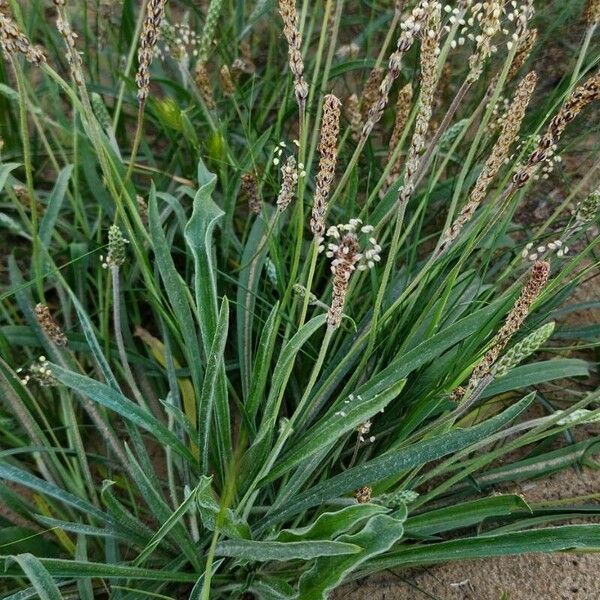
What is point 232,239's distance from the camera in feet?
5.32

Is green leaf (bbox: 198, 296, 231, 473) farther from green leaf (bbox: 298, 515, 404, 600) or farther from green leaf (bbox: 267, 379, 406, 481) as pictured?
green leaf (bbox: 298, 515, 404, 600)

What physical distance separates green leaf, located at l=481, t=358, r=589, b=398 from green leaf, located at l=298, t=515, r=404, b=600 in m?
0.43

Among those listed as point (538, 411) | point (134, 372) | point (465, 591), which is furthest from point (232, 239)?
point (465, 591)

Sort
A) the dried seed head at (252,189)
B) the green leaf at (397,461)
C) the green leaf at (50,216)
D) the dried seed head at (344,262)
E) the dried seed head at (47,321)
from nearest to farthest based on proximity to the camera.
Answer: the dried seed head at (344,262), the green leaf at (397,461), the dried seed head at (47,321), the dried seed head at (252,189), the green leaf at (50,216)

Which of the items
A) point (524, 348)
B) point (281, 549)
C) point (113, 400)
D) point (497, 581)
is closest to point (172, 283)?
point (113, 400)

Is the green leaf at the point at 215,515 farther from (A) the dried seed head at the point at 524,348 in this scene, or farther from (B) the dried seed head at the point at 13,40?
(B) the dried seed head at the point at 13,40

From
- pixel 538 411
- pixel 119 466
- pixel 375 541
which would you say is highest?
pixel 375 541

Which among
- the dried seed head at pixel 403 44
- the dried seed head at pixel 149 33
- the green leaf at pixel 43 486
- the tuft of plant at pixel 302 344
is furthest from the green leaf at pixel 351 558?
the dried seed head at pixel 149 33

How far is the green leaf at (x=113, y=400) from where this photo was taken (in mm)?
1065

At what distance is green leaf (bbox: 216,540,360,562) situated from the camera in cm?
91

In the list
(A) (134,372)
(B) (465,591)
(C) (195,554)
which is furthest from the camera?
(A) (134,372)

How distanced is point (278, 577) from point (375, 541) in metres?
0.28

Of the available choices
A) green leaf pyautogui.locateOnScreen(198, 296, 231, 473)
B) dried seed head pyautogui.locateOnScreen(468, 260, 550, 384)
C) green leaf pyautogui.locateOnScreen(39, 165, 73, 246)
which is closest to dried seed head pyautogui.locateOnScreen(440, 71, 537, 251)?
dried seed head pyautogui.locateOnScreen(468, 260, 550, 384)

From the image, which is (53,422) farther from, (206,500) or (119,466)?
(206,500)
